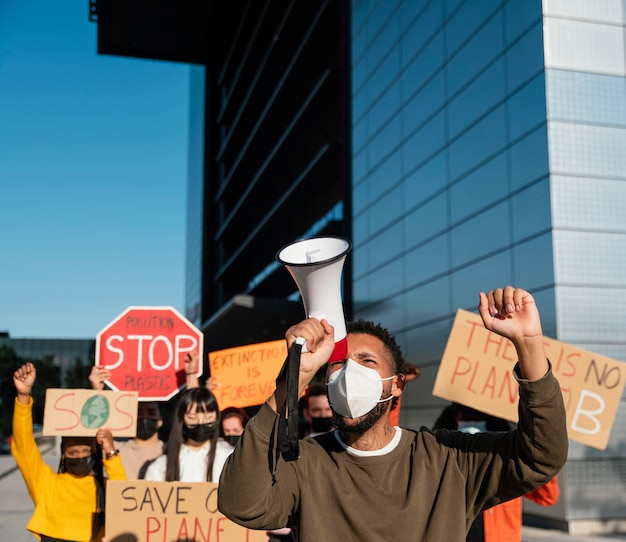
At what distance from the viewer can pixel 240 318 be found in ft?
99.0

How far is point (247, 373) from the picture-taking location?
23.1 ft

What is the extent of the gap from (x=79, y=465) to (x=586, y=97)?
30.8ft

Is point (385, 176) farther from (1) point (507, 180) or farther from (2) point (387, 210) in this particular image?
(1) point (507, 180)

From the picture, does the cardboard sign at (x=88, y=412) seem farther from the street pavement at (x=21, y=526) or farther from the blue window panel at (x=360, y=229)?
the blue window panel at (x=360, y=229)

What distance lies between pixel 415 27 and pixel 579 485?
10083 millimetres

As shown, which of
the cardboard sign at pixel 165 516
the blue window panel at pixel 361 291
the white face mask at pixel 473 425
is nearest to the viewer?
the cardboard sign at pixel 165 516

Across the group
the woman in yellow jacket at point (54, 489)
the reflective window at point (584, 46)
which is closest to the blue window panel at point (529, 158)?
the reflective window at point (584, 46)

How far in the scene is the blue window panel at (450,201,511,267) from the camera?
12656mm

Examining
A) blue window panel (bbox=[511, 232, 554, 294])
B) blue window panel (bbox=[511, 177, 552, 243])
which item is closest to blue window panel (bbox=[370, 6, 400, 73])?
blue window panel (bbox=[511, 177, 552, 243])

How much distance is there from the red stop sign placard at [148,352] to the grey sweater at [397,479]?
4271 millimetres

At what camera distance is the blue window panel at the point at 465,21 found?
1362cm

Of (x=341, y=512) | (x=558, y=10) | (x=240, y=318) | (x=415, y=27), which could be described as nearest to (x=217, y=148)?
(x=240, y=318)

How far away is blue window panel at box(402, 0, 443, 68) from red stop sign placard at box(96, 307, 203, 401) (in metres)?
10.5

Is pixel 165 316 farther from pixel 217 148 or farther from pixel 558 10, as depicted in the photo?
pixel 217 148
